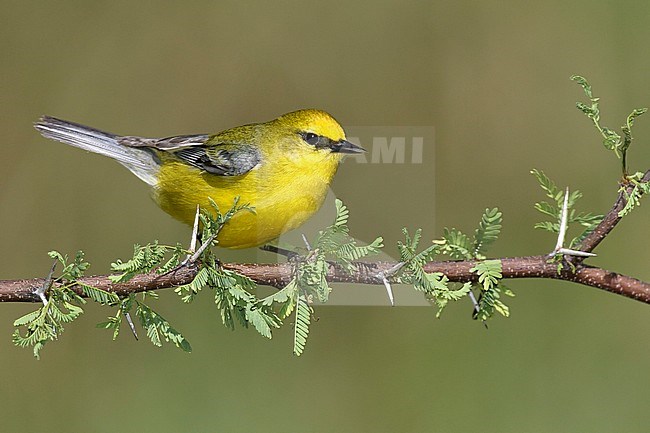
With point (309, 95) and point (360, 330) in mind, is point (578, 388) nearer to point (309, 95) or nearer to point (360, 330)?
point (360, 330)

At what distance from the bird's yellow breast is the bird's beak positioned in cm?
7

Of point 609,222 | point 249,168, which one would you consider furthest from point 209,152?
point 609,222

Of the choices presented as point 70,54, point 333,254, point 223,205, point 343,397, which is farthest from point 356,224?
point 333,254

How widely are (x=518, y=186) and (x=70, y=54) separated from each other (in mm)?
4571

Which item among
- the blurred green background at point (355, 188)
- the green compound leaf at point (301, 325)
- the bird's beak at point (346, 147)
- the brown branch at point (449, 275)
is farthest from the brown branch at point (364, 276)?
the blurred green background at point (355, 188)

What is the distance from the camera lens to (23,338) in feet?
10.3

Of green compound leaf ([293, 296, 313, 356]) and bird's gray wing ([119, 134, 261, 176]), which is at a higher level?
bird's gray wing ([119, 134, 261, 176])

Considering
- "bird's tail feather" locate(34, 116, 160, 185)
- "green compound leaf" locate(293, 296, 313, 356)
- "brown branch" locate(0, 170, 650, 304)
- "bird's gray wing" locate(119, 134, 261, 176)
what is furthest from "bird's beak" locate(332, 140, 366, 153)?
"green compound leaf" locate(293, 296, 313, 356)

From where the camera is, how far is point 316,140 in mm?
4949

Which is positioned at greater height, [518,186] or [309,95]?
[309,95]

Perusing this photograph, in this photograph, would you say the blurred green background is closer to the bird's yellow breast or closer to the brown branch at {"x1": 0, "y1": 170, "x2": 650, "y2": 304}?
the bird's yellow breast

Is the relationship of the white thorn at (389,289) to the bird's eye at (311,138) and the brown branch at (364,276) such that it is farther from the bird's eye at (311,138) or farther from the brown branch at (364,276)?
the bird's eye at (311,138)

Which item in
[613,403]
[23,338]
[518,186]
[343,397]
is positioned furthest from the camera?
[518,186]

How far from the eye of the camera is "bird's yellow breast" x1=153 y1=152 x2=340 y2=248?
14.9 ft
